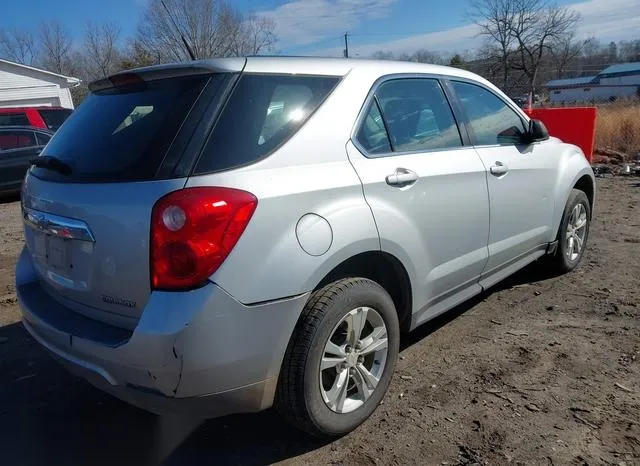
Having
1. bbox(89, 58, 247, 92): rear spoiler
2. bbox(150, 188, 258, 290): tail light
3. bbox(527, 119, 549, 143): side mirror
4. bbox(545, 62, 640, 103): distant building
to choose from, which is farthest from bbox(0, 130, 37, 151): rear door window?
bbox(545, 62, 640, 103): distant building

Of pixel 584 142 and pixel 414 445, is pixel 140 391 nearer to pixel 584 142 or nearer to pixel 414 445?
pixel 414 445

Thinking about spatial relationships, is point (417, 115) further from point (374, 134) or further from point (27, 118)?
point (27, 118)

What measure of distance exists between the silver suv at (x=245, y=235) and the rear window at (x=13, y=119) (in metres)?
11.0

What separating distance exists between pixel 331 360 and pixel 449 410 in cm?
79

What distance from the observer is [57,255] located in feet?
8.46

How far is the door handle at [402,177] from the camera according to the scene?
2.85 metres

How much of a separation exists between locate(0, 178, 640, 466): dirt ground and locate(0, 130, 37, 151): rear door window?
7.97m

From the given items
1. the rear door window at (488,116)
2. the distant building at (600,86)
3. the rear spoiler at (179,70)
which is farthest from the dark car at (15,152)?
the distant building at (600,86)

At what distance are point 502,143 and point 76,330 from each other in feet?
9.69

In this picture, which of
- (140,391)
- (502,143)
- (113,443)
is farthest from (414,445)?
(502,143)

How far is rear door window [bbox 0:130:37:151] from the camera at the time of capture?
35.8ft

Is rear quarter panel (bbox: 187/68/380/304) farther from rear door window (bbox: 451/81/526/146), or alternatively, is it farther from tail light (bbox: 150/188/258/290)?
rear door window (bbox: 451/81/526/146)

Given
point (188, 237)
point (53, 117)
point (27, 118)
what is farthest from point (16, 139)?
point (188, 237)

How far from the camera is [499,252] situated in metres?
3.77
